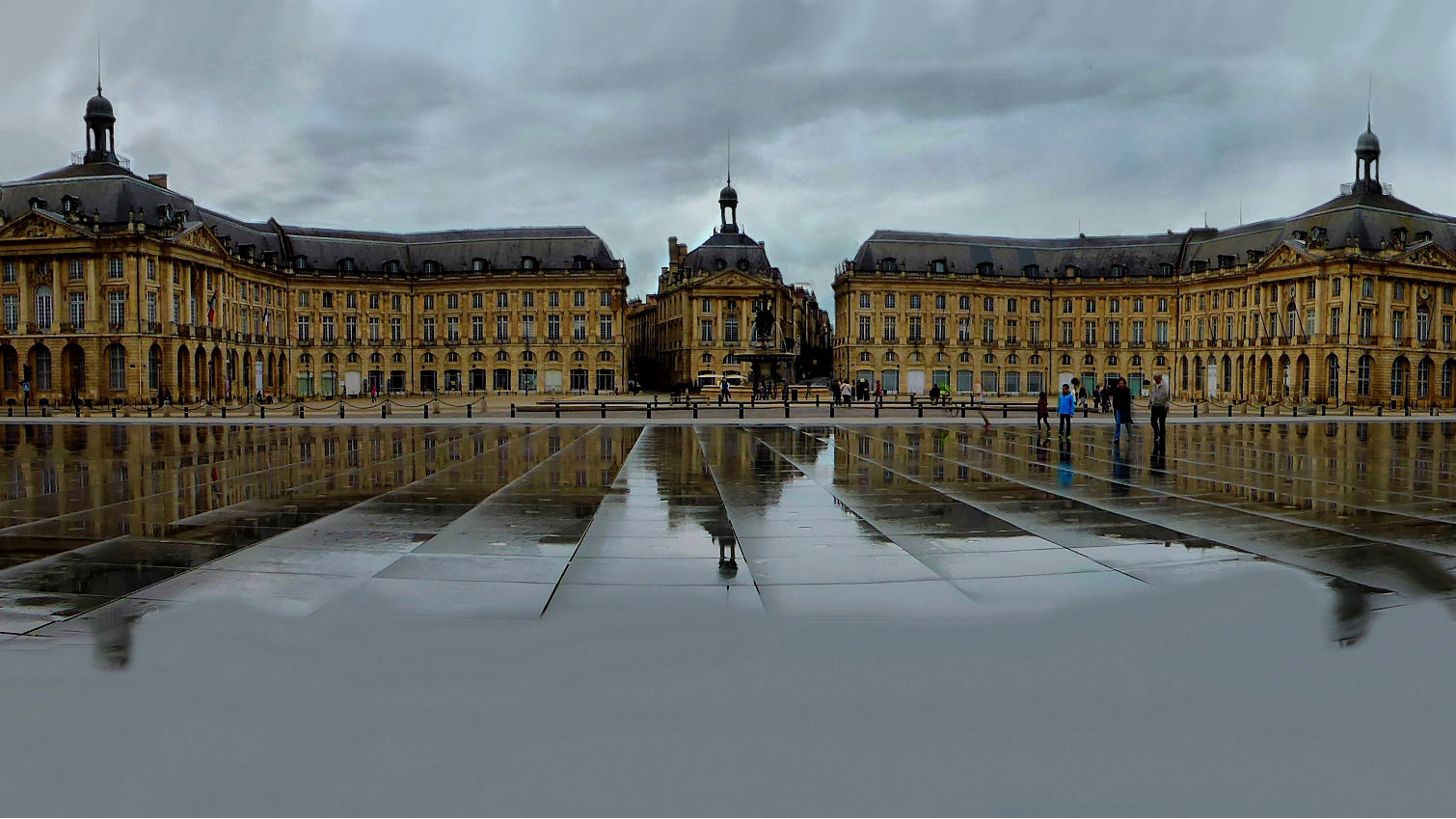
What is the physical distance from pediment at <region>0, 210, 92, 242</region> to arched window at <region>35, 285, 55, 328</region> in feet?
11.0

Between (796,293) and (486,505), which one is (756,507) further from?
(796,293)

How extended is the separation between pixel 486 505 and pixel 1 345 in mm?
69693

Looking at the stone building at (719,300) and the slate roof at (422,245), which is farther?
the stone building at (719,300)

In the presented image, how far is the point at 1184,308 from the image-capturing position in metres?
93.5

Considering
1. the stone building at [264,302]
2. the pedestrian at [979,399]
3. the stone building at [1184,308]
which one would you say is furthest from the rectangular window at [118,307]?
the stone building at [1184,308]

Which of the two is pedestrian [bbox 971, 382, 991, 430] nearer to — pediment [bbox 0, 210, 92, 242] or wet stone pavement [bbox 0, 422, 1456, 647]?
wet stone pavement [bbox 0, 422, 1456, 647]

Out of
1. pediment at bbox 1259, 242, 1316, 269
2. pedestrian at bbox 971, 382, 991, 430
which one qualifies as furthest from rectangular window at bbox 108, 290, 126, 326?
pediment at bbox 1259, 242, 1316, 269

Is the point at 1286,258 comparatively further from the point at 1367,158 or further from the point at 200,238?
the point at 200,238

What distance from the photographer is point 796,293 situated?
136125 mm

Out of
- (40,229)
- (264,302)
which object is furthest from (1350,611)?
(264,302)

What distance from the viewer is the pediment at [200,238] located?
6812cm

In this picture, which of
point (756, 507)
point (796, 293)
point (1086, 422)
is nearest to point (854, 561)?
point (756, 507)

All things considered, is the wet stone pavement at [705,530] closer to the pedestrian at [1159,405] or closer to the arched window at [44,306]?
the pedestrian at [1159,405]

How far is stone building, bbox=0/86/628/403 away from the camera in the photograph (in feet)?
216
